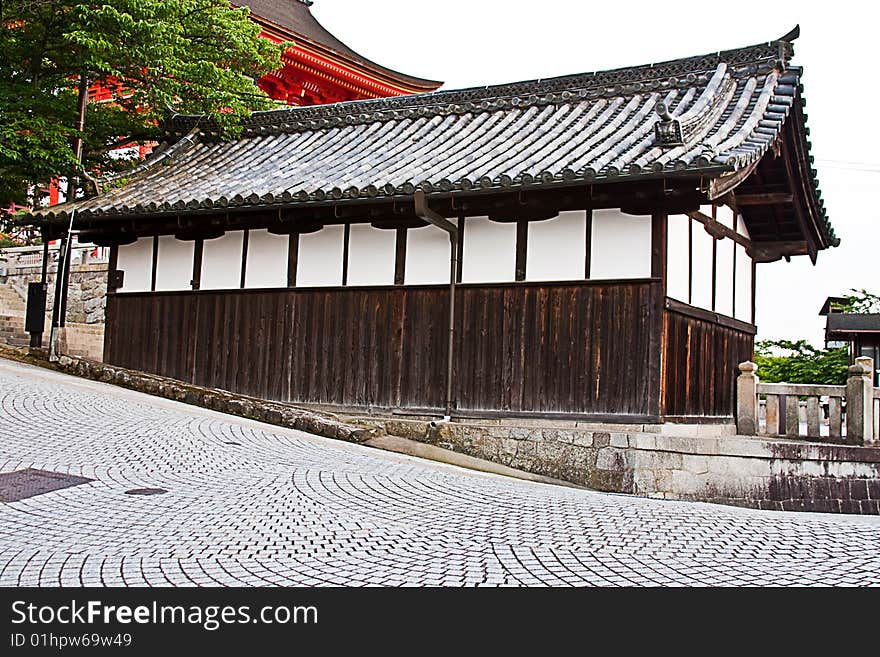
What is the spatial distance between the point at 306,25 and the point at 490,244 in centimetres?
2278

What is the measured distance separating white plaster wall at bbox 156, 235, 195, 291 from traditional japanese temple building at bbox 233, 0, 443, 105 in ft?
37.8

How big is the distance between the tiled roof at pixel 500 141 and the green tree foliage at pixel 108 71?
113cm

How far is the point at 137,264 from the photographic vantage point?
15383mm

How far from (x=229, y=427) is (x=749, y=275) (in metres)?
9.78

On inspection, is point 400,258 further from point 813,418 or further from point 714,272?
point 813,418

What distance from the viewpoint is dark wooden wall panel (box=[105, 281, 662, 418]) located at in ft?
37.0

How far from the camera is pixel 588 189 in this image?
11016 mm

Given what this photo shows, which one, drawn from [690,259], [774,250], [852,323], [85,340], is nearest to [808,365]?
[852,323]

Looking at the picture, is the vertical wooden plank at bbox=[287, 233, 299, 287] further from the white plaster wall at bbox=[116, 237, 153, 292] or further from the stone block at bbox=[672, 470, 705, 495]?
the stone block at bbox=[672, 470, 705, 495]

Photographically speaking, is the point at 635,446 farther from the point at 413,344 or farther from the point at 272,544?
the point at 272,544

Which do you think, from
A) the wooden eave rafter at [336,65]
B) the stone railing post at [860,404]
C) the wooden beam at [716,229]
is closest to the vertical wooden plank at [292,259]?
the wooden beam at [716,229]

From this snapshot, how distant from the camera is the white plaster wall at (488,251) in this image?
39.5 feet

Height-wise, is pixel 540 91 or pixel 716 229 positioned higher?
pixel 540 91

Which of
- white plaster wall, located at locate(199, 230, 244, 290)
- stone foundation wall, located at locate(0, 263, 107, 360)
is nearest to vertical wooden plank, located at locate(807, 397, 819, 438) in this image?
white plaster wall, located at locate(199, 230, 244, 290)
